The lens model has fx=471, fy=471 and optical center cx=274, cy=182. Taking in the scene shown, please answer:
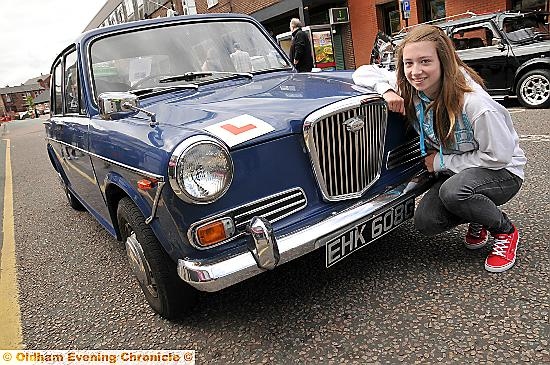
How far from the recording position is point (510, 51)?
7855mm

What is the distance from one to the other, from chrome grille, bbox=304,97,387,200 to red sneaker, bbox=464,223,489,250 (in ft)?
2.53

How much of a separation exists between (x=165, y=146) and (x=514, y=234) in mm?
1974

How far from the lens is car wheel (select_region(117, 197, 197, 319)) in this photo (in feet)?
7.85

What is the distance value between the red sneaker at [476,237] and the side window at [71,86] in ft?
9.43

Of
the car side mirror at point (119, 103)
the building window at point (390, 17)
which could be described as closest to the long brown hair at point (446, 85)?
the car side mirror at point (119, 103)

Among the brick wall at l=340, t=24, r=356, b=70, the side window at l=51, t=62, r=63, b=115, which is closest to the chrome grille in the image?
the side window at l=51, t=62, r=63, b=115

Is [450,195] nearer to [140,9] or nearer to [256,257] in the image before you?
[256,257]

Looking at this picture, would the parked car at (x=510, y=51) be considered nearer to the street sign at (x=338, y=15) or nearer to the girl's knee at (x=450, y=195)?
the girl's knee at (x=450, y=195)

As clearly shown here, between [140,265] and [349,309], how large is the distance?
1.14 m

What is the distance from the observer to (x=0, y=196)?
7426mm

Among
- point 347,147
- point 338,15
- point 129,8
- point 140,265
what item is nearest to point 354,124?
point 347,147

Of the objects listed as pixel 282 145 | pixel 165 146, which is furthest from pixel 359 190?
pixel 165 146

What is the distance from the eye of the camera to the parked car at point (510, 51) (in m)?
7.63

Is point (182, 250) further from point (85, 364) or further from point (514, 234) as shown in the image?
point (514, 234)
